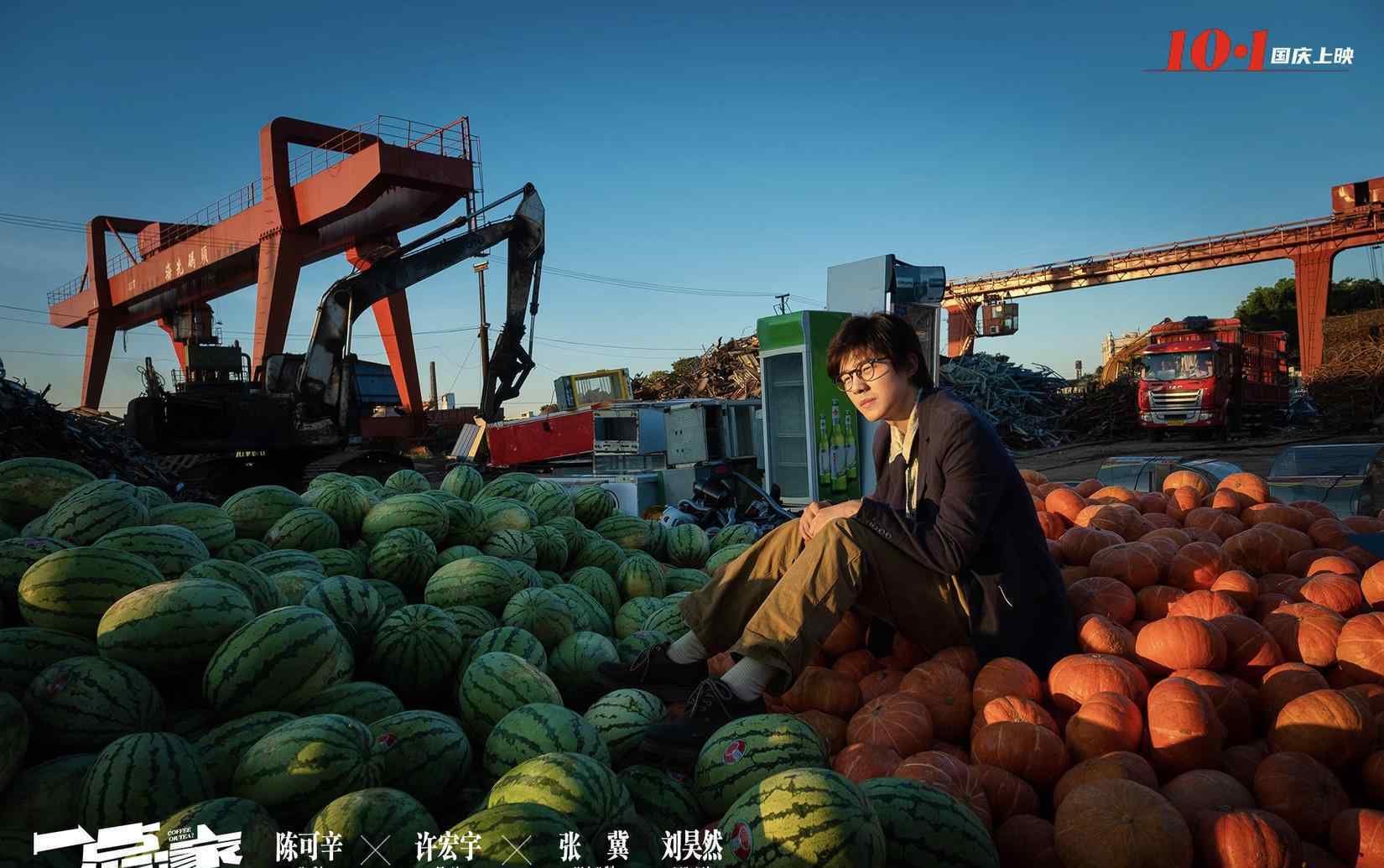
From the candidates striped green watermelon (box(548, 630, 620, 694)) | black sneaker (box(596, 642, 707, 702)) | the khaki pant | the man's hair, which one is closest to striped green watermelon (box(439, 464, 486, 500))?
striped green watermelon (box(548, 630, 620, 694))

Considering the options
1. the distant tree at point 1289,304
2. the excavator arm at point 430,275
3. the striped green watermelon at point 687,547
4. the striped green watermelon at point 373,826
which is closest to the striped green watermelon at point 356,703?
the striped green watermelon at point 373,826

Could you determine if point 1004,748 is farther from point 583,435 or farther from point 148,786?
point 583,435

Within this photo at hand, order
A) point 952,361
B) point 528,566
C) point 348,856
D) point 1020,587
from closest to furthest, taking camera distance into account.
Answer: point 348,856, point 1020,587, point 528,566, point 952,361

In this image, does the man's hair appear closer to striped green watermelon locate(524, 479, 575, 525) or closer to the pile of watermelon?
the pile of watermelon

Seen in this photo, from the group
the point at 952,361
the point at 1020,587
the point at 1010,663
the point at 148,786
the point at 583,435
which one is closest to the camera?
the point at 148,786

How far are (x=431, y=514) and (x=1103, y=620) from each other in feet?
9.46

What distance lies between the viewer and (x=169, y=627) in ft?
7.23

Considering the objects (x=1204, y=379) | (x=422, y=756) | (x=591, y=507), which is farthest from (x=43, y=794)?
(x=1204, y=379)

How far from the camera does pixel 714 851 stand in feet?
5.25

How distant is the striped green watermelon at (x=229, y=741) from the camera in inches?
76.0

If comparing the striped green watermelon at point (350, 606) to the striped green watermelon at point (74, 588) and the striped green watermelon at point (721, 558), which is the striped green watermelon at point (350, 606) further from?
the striped green watermelon at point (721, 558)

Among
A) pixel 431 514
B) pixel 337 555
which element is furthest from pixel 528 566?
pixel 337 555

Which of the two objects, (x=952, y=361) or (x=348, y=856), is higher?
(x=952, y=361)

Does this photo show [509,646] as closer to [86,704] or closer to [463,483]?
[86,704]
